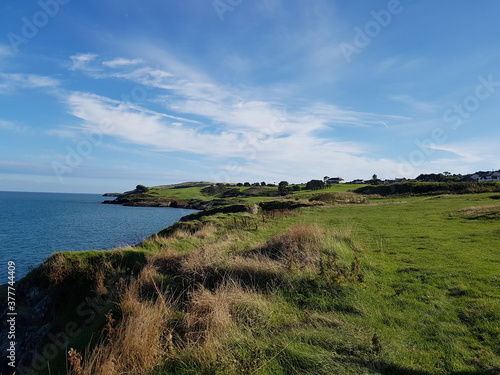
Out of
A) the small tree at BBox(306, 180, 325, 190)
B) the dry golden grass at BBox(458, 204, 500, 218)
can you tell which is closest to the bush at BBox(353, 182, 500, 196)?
the dry golden grass at BBox(458, 204, 500, 218)

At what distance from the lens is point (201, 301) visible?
7.75 metres

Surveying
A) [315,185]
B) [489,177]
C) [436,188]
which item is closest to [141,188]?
[315,185]

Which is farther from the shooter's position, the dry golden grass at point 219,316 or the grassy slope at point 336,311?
the dry golden grass at point 219,316

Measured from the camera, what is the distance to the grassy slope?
5246 millimetres

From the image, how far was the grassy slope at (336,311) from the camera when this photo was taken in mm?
5246

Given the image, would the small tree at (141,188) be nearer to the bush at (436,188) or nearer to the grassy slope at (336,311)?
the bush at (436,188)

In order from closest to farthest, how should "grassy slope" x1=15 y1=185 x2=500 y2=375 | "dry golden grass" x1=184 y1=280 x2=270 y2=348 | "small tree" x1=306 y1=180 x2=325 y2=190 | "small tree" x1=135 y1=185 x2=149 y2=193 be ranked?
"grassy slope" x1=15 y1=185 x2=500 y2=375, "dry golden grass" x1=184 y1=280 x2=270 y2=348, "small tree" x1=306 y1=180 x2=325 y2=190, "small tree" x1=135 y1=185 x2=149 y2=193

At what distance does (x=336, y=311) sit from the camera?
741 centimetres

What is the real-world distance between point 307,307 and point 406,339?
2502 mm

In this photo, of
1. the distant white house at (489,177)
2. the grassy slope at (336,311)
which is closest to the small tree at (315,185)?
the distant white house at (489,177)

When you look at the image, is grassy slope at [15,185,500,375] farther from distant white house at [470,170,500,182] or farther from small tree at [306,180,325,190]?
distant white house at [470,170,500,182]

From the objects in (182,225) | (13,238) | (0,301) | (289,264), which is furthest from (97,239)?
(289,264)

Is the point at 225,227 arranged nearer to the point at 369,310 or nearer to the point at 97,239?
the point at 369,310

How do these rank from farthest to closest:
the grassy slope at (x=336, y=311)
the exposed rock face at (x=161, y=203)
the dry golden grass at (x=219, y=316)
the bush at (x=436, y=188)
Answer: the exposed rock face at (x=161, y=203) < the bush at (x=436, y=188) < the dry golden grass at (x=219, y=316) < the grassy slope at (x=336, y=311)
